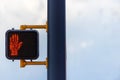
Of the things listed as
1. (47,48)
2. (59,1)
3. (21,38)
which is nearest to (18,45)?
(21,38)

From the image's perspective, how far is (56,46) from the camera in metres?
5.82

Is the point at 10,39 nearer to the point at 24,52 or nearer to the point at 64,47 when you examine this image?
the point at 24,52

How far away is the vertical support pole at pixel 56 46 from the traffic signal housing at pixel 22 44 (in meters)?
0.30

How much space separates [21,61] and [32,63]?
179 mm

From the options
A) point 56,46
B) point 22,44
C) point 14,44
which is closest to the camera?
point 14,44

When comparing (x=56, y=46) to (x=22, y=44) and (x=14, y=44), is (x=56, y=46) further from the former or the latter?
(x=14, y=44)

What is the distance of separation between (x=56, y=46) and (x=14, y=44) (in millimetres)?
707

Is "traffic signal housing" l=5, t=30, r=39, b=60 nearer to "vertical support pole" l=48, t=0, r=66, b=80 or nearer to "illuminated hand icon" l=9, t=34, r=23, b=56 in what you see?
"illuminated hand icon" l=9, t=34, r=23, b=56

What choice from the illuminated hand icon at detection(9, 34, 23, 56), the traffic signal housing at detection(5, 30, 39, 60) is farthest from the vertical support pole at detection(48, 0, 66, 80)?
the illuminated hand icon at detection(9, 34, 23, 56)

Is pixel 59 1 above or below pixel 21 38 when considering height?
above

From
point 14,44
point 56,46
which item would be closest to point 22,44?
point 14,44

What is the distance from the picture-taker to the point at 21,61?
573 cm

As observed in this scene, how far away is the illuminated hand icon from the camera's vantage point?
5535mm

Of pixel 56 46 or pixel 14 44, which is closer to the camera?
pixel 14 44
